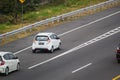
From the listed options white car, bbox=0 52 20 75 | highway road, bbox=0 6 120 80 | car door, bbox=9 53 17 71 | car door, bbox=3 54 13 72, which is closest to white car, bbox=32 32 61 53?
highway road, bbox=0 6 120 80

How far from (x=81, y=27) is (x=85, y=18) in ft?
17.3

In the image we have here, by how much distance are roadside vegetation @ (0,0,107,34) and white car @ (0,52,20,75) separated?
1852 cm

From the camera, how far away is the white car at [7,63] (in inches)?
1271

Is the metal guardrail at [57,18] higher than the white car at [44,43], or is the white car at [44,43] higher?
the white car at [44,43]

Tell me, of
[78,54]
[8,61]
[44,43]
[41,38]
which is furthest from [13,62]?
[41,38]

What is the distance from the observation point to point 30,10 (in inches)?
2625

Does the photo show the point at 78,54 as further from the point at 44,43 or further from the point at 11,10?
the point at 11,10

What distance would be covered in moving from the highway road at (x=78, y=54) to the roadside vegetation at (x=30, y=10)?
18.4 feet

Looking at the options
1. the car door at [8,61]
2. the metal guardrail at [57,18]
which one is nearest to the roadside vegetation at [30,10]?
the metal guardrail at [57,18]

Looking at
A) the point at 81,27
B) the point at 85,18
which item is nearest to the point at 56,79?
the point at 81,27

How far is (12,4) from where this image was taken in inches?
2361

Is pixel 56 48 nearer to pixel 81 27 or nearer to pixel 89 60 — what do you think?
pixel 89 60

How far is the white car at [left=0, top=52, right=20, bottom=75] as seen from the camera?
3228cm

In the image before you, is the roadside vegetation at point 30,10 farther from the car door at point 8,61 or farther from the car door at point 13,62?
the car door at point 8,61
